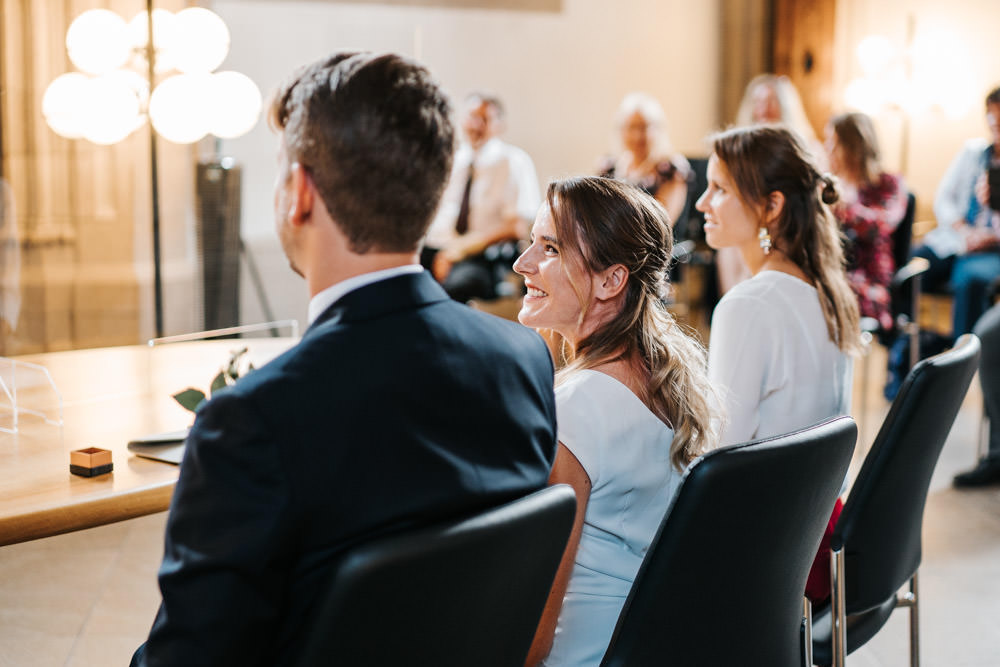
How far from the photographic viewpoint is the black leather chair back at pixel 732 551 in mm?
1138

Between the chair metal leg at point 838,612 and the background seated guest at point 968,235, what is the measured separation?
11.3ft

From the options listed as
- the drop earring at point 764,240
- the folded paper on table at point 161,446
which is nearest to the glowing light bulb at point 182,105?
the folded paper on table at point 161,446

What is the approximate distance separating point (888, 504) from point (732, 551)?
57cm

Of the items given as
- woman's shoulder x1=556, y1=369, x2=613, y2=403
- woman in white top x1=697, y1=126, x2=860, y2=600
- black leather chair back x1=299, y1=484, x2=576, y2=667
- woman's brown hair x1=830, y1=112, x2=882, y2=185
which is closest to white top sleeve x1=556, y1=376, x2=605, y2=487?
woman's shoulder x1=556, y1=369, x2=613, y2=403

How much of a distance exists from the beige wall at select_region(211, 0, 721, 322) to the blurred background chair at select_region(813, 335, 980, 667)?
4.67 metres

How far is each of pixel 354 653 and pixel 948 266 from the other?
4.91 m

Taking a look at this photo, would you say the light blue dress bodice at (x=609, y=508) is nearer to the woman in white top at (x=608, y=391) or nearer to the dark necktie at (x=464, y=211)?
the woman in white top at (x=608, y=391)

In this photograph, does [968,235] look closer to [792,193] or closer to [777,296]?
[792,193]

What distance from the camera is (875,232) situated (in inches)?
160

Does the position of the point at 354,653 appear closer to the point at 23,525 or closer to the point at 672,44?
the point at 23,525

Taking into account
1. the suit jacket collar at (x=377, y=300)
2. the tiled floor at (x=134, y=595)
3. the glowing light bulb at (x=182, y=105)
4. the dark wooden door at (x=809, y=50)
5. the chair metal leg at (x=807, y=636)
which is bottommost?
the tiled floor at (x=134, y=595)

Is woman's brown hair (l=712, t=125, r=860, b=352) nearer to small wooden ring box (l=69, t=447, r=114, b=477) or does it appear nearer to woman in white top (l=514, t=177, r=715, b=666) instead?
woman in white top (l=514, t=177, r=715, b=666)

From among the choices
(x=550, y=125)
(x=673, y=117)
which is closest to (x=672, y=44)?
(x=673, y=117)

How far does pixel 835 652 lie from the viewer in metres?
1.60
